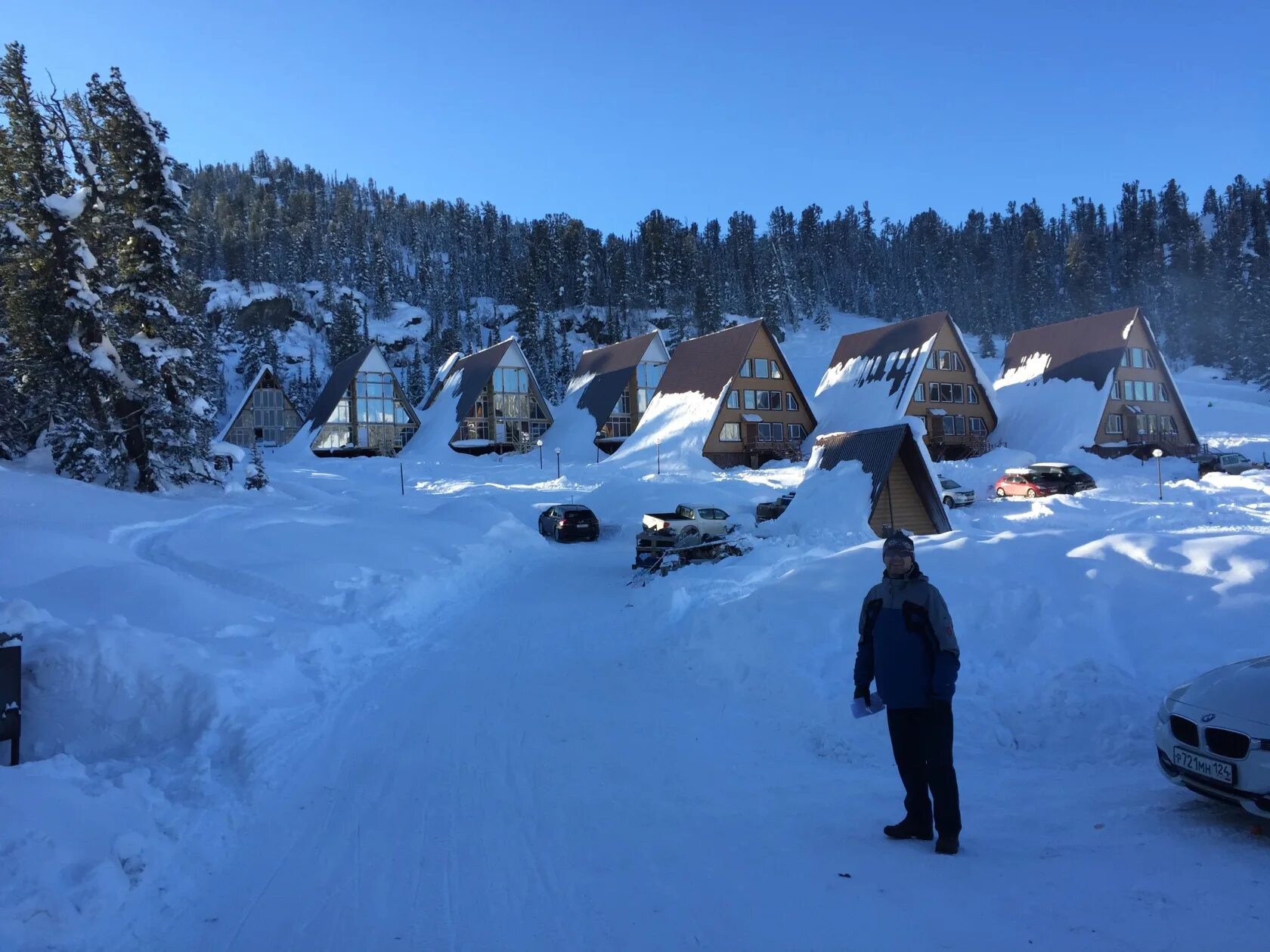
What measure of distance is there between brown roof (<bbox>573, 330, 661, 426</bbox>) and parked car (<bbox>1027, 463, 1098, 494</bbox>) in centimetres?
3064

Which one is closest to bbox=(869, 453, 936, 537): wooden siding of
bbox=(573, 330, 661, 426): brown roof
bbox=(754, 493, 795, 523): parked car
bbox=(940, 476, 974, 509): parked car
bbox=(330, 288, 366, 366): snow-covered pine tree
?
bbox=(754, 493, 795, 523): parked car

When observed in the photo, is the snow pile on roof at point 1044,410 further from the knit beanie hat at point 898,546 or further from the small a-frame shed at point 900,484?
the knit beanie hat at point 898,546

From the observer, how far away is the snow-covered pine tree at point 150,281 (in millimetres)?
23656

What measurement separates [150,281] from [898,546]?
26.3 meters

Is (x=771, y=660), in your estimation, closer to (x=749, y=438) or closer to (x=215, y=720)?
(x=215, y=720)

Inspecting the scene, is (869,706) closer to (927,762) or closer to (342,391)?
(927,762)

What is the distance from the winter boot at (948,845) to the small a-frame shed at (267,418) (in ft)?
217

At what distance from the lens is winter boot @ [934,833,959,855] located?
15.9ft

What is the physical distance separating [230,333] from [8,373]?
69.9 meters

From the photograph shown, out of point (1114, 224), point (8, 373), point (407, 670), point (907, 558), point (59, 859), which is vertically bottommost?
point (407, 670)

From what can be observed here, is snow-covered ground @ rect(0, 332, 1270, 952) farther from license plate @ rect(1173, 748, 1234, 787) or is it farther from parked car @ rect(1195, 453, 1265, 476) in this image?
parked car @ rect(1195, 453, 1265, 476)

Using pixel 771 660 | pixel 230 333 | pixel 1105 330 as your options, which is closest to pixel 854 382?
pixel 1105 330

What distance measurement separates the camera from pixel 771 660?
30.7ft

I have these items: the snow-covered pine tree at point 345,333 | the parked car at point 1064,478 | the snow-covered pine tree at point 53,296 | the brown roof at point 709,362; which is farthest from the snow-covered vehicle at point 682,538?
the snow-covered pine tree at point 345,333
